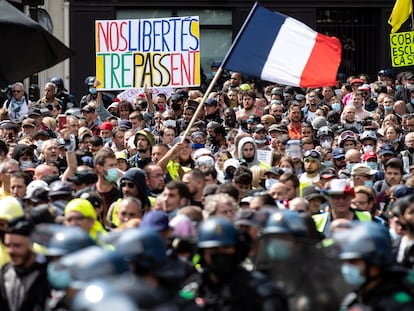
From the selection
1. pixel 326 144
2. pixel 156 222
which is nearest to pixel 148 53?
pixel 326 144

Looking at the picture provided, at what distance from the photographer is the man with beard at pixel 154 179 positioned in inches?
510

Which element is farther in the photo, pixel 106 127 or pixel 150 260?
pixel 106 127

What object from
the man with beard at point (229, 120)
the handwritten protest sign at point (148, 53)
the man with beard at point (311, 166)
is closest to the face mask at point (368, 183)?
the man with beard at point (311, 166)

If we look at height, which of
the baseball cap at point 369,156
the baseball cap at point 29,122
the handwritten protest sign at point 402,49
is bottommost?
the baseball cap at point 369,156

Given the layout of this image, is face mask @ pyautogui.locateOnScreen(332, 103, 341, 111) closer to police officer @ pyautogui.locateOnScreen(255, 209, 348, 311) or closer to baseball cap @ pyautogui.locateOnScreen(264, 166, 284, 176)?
baseball cap @ pyautogui.locateOnScreen(264, 166, 284, 176)

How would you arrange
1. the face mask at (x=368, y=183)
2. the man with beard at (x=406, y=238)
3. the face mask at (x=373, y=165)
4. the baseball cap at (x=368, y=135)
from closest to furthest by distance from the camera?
the man with beard at (x=406, y=238) < the face mask at (x=368, y=183) < the face mask at (x=373, y=165) < the baseball cap at (x=368, y=135)

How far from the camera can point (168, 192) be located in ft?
37.7

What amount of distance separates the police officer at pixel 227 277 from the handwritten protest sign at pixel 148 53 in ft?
37.4

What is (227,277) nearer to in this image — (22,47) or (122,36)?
(22,47)

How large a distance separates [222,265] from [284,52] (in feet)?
18.5

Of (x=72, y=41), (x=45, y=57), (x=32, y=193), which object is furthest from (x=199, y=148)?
(x=72, y=41)

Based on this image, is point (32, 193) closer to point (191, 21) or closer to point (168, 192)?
point (168, 192)

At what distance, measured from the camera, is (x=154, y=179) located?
42.5ft

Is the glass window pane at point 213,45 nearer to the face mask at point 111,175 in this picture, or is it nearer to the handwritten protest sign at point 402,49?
the handwritten protest sign at point 402,49
